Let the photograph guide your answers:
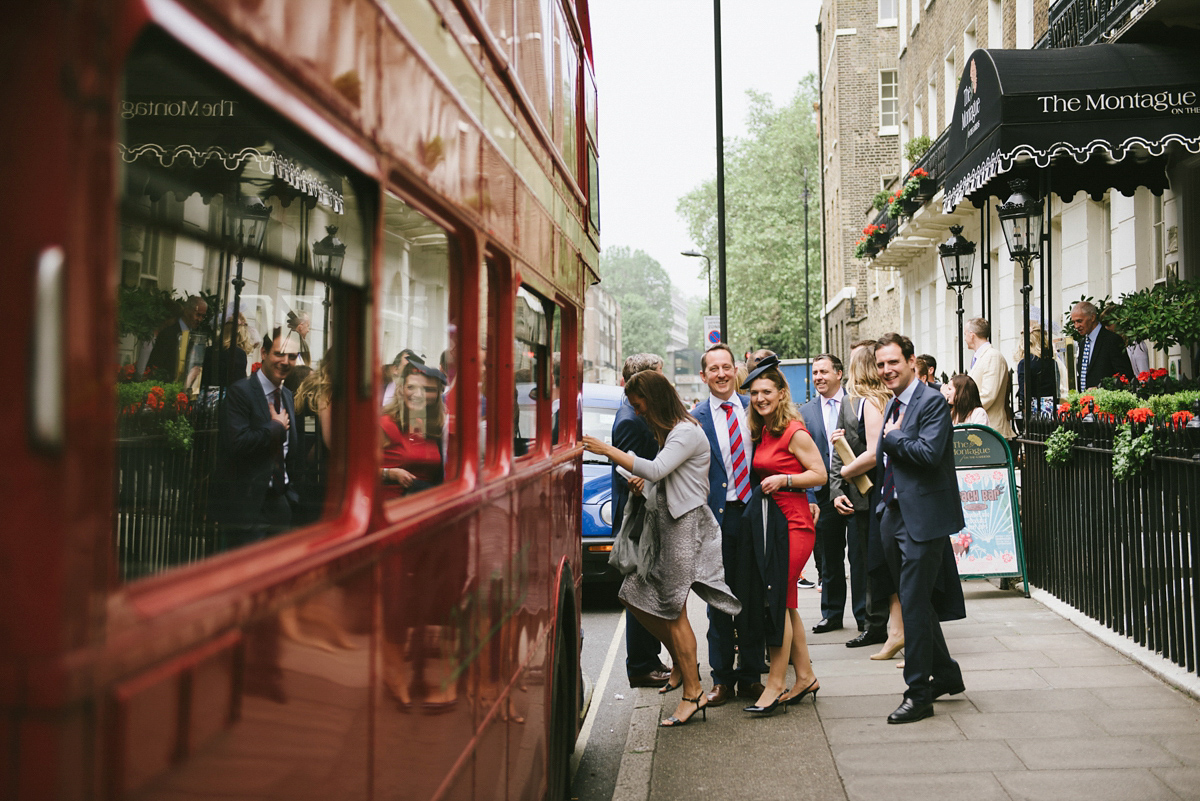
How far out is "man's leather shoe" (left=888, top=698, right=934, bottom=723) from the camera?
590cm

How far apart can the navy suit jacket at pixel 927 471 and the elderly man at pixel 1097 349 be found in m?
5.51

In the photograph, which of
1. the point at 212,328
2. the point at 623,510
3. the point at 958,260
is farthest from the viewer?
the point at 958,260

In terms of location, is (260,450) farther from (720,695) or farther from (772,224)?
(772,224)

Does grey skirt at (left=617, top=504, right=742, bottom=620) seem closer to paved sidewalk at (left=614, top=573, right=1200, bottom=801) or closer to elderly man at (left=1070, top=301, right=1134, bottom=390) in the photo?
paved sidewalk at (left=614, top=573, right=1200, bottom=801)

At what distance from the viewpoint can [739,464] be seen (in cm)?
642

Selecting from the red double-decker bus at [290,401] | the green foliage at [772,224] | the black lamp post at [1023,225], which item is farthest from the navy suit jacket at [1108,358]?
the green foliage at [772,224]

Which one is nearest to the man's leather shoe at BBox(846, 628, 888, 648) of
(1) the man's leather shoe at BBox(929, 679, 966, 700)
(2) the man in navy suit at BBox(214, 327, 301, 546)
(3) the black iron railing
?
(3) the black iron railing

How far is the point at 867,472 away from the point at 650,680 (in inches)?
87.5

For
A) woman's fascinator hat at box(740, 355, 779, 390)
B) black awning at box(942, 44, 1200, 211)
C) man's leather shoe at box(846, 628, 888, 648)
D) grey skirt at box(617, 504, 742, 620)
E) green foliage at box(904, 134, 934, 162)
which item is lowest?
man's leather shoe at box(846, 628, 888, 648)

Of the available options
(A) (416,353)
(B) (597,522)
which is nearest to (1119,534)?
(B) (597,522)

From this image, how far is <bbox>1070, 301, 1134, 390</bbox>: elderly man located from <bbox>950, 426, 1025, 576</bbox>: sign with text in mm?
1977

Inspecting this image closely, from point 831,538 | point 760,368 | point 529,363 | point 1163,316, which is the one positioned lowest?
point 831,538

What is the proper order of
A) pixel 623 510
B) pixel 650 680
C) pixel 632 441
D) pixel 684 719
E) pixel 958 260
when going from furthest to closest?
pixel 958 260 < pixel 650 680 < pixel 632 441 < pixel 623 510 < pixel 684 719

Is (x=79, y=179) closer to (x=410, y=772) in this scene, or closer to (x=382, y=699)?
(x=382, y=699)
